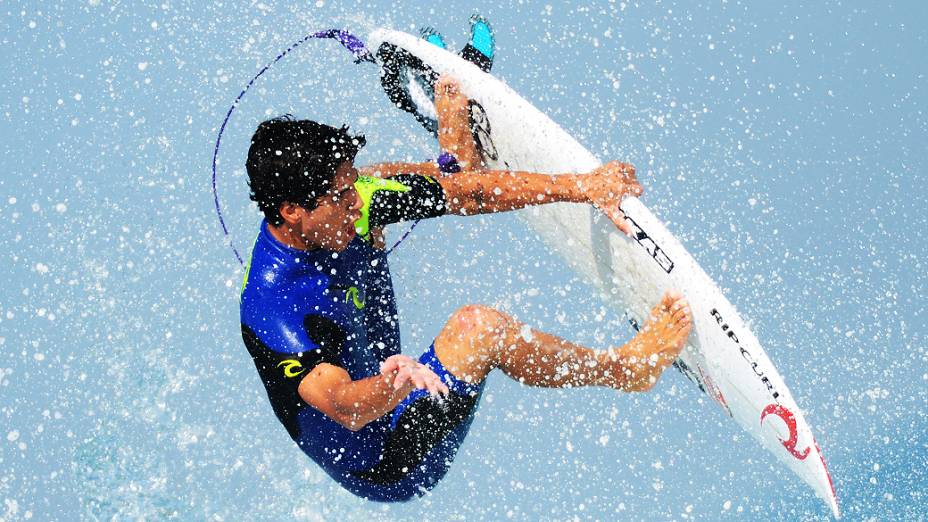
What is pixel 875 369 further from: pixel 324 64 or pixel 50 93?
pixel 50 93

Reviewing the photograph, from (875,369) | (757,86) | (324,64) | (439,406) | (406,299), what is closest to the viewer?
(439,406)

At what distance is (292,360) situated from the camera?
8.68 feet

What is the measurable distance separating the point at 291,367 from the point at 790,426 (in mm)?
1496

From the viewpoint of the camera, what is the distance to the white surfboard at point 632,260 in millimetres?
3102

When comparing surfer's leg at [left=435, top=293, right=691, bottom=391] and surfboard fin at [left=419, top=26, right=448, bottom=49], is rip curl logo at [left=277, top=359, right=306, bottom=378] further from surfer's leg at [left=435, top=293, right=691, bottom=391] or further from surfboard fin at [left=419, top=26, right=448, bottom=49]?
surfboard fin at [left=419, top=26, right=448, bottom=49]

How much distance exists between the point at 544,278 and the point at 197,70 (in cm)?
266

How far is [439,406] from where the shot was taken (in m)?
2.97

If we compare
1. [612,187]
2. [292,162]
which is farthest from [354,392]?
[612,187]

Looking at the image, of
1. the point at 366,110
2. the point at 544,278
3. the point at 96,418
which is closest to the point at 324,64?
the point at 366,110

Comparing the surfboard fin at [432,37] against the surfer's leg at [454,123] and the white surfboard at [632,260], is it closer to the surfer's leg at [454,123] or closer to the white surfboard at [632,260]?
the white surfboard at [632,260]

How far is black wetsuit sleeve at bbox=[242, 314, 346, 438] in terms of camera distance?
2.64 m

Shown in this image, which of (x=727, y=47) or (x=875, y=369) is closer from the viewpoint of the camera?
(x=875, y=369)

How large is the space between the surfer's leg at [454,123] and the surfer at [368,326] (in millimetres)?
606

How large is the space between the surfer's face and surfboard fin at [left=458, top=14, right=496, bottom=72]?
1.22m
